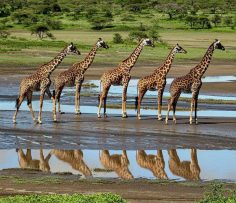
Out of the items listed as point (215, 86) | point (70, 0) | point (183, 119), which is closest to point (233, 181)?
point (183, 119)

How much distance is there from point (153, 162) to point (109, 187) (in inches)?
144

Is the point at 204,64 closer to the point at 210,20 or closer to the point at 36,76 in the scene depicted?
the point at 36,76

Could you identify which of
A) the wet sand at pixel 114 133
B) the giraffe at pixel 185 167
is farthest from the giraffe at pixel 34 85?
the giraffe at pixel 185 167

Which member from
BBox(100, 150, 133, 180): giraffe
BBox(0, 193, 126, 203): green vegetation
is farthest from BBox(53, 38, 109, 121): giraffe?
BBox(0, 193, 126, 203): green vegetation

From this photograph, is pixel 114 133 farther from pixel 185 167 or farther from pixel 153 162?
pixel 185 167

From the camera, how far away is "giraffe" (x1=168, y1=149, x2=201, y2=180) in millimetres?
17484

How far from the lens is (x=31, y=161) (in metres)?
19.2

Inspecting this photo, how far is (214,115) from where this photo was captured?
28.2 metres

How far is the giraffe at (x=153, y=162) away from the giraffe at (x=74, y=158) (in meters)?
1.23

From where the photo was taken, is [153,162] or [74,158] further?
[74,158]

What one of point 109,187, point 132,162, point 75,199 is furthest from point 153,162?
point 75,199

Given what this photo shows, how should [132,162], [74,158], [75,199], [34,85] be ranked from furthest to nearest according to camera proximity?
[34,85] → [74,158] → [132,162] → [75,199]


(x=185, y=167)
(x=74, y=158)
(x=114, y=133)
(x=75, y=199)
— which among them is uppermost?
(x=75, y=199)

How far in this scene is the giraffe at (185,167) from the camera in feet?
57.4
